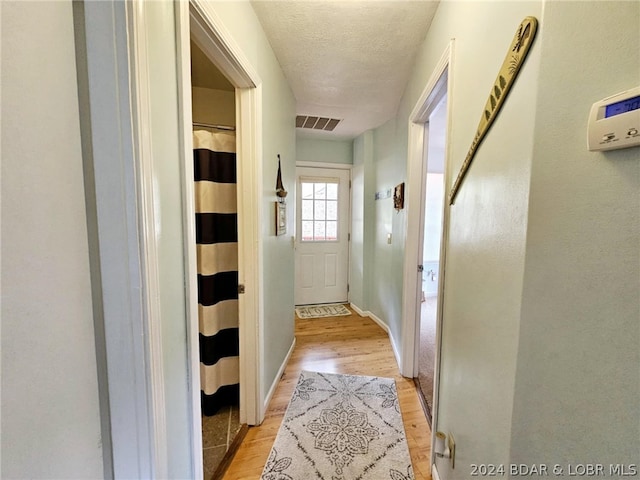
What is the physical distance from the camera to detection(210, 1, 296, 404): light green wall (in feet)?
4.57

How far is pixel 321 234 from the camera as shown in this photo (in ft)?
12.9

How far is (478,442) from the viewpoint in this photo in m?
0.91

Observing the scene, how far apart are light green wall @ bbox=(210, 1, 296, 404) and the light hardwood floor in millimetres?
194

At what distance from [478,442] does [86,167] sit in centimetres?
140

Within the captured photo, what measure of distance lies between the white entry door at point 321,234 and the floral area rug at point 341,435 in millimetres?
1856

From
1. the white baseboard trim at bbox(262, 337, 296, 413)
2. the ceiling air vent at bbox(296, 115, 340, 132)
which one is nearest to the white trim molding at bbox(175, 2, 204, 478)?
the white baseboard trim at bbox(262, 337, 296, 413)

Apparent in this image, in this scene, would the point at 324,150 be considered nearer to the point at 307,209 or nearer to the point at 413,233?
the point at 307,209

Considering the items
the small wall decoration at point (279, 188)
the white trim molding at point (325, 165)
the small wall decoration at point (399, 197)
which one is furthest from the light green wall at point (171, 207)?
the white trim molding at point (325, 165)

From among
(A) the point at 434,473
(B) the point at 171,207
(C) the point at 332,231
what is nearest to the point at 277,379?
(A) the point at 434,473

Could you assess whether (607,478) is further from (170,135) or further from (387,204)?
(387,204)

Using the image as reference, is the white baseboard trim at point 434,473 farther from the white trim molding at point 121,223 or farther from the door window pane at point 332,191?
the door window pane at point 332,191

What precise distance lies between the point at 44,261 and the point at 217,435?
62.7 inches

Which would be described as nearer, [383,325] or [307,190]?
[383,325]

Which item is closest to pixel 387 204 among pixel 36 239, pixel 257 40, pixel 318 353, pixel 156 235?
pixel 318 353
